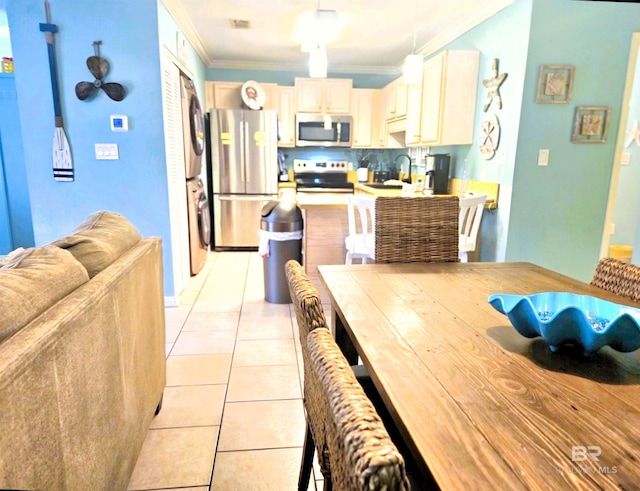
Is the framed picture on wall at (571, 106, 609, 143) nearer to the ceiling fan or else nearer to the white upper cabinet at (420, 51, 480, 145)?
the white upper cabinet at (420, 51, 480, 145)

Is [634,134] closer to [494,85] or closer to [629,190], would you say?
[629,190]

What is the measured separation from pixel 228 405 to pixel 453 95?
10.1 feet

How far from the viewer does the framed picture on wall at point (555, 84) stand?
112 inches

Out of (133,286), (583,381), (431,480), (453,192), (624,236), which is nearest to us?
(431,480)

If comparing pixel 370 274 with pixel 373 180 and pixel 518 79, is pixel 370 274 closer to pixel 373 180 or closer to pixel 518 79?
pixel 518 79

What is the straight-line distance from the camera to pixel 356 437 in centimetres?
46

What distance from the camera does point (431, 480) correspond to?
0.58 meters

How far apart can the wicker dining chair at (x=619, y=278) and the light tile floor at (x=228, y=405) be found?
1.27 m

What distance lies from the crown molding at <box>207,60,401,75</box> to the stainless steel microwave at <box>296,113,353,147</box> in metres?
0.71

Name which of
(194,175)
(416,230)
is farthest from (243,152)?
(416,230)

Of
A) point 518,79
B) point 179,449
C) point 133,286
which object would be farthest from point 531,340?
point 518,79

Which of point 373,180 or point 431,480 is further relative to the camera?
point 373,180

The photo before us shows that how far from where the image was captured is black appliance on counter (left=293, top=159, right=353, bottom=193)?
17.9 feet

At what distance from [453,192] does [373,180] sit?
195cm
